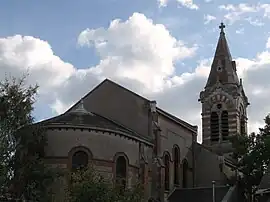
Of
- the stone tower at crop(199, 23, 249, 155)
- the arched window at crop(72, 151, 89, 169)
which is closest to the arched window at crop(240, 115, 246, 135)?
the stone tower at crop(199, 23, 249, 155)

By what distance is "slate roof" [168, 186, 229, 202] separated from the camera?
42156mm

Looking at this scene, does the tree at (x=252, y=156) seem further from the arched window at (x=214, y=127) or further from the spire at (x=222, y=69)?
the spire at (x=222, y=69)

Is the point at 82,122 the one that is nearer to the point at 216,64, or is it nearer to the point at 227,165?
the point at 227,165

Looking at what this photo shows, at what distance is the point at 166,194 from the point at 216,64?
25.4 metres

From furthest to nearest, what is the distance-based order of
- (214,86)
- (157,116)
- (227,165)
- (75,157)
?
(214,86) < (227,165) < (157,116) < (75,157)

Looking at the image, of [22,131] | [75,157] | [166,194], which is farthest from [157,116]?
[22,131]

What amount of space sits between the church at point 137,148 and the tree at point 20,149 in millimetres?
2224

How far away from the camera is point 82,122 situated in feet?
124

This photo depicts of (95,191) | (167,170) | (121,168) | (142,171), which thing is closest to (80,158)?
(121,168)

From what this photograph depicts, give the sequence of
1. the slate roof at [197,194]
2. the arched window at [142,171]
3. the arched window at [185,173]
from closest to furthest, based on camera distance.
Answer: the arched window at [142,171]
the slate roof at [197,194]
the arched window at [185,173]

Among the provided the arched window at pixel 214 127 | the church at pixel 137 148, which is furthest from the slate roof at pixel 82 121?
the arched window at pixel 214 127

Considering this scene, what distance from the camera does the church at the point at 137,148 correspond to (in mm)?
37062

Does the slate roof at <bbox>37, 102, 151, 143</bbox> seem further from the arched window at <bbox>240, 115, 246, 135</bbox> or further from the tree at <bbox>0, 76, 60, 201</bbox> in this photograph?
the arched window at <bbox>240, 115, 246, 135</bbox>

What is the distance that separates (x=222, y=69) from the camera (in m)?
63.4
